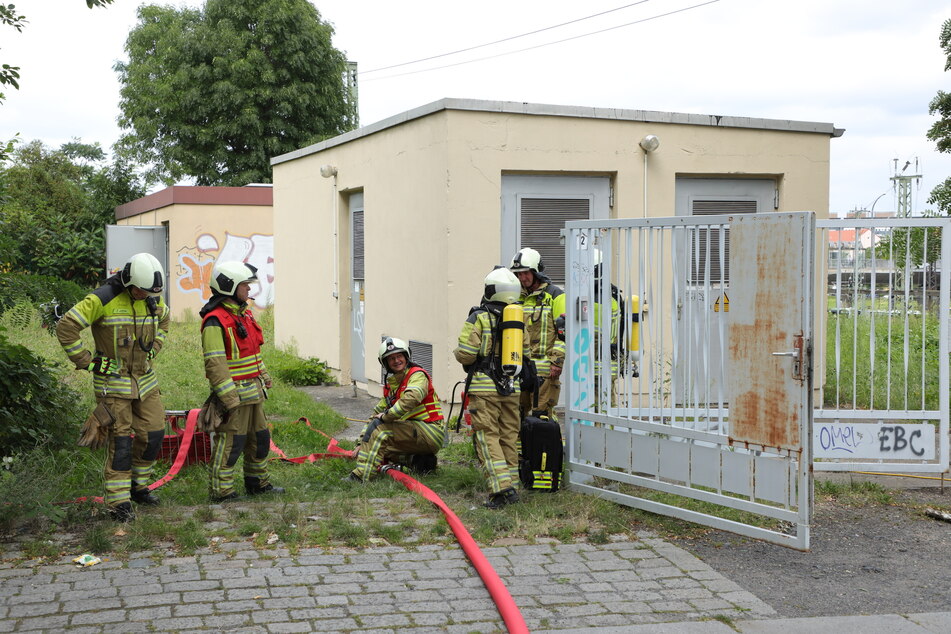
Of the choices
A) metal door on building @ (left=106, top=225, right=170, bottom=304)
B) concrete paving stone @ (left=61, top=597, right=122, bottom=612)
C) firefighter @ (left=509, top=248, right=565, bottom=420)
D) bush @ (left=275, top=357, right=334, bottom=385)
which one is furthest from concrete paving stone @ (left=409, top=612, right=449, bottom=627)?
metal door on building @ (left=106, top=225, right=170, bottom=304)

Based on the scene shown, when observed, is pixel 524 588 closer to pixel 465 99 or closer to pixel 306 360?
pixel 465 99

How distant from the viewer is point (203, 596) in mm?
5055

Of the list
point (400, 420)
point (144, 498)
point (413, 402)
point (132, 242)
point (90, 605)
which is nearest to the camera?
point (90, 605)

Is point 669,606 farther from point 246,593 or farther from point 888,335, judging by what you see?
point 888,335

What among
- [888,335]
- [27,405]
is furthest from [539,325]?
[27,405]

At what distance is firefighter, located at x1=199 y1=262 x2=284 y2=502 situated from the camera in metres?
6.80

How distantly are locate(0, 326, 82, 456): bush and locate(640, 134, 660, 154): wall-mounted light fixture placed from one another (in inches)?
264

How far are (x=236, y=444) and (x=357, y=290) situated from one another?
6866mm

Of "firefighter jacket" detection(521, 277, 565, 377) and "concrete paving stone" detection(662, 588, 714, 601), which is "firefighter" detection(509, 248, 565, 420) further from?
"concrete paving stone" detection(662, 588, 714, 601)

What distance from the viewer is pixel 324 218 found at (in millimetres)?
14445

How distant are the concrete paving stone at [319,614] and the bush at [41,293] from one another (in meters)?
3.48

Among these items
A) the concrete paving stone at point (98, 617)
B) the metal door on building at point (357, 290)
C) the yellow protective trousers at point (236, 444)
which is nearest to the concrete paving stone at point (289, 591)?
the concrete paving stone at point (98, 617)

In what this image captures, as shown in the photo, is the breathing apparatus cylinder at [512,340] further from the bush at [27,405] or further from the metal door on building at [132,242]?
the metal door on building at [132,242]

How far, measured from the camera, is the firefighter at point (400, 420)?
7.61 metres
